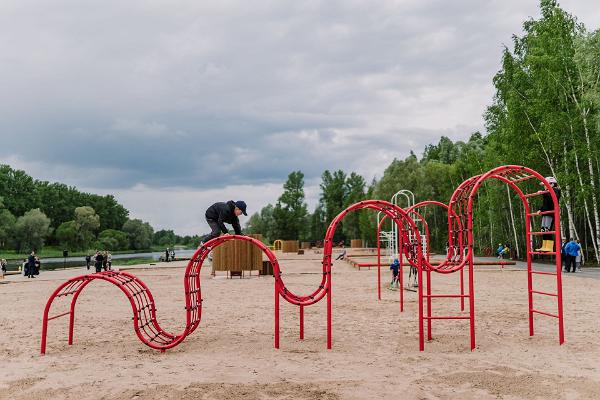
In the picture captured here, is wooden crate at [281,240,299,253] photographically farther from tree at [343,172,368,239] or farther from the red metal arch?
the red metal arch

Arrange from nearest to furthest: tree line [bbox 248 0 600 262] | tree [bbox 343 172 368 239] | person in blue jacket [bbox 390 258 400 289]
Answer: person in blue jacket [bbox 390 258 400 289]
tree line [bbox 248 0 600 262]
tree [bbox 343 172 368 239]

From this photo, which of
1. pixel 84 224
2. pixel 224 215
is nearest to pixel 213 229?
pixel 224 215

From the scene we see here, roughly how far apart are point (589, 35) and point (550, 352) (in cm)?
2317

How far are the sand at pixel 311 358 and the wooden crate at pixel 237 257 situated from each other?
8.34m

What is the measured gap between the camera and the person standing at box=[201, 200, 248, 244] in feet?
27.4

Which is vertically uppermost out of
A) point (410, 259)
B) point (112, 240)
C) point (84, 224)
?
point (84, 224)

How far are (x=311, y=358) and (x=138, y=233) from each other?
12085 cm

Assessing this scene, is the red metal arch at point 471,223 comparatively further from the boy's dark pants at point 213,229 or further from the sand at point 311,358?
the boy's dark pants at point 213,229

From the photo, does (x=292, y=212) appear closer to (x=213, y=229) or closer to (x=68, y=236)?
(x=68, y=236)

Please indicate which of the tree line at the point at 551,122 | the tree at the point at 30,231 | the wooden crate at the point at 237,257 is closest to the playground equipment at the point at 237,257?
the wooden crate at the point at 237,257

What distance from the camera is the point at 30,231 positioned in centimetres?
7600

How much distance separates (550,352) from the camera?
682 centimetres

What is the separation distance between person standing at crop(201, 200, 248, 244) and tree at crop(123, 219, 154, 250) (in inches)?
4571

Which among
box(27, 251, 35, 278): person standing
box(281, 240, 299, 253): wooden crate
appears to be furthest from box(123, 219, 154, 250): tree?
box(27, 251, 35, 278): person standing
